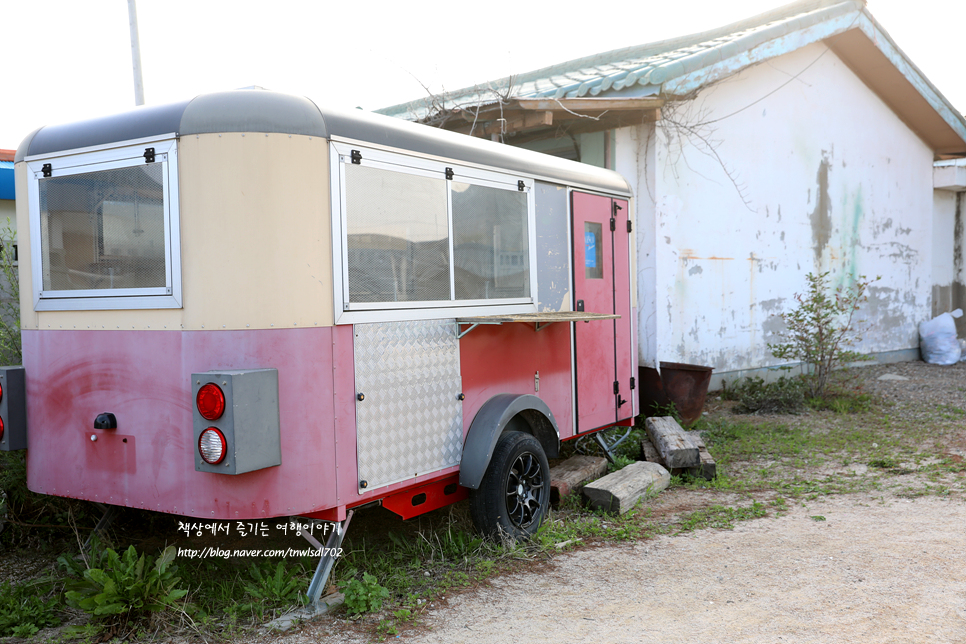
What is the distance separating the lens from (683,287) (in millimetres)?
8977

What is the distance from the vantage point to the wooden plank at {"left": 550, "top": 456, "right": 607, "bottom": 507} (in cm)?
545

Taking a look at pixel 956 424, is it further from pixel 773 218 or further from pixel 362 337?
pixel 362 337

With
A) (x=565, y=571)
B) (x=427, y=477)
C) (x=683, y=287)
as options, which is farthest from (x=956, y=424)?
(x=427, y=477)

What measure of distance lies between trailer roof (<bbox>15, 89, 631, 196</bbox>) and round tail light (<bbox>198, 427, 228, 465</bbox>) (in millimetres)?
1356

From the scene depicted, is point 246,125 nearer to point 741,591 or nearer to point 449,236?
point 449,236

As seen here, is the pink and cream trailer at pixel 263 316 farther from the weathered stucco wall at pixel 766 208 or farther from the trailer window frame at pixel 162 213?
the weathered stucco wall at pixel 766 208

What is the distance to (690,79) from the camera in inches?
319

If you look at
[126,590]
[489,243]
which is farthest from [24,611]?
[489,243]

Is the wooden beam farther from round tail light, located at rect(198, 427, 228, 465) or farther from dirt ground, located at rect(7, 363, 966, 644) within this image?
round tail light, located at rect(198, 427, 228, 465)

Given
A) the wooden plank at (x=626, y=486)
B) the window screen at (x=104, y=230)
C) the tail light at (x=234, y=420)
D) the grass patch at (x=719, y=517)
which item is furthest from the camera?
the wooden plank at (x=626, y=486)

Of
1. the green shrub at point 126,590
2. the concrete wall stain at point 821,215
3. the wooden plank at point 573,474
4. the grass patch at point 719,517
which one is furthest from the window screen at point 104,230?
the concrete wall stain at point 821,215

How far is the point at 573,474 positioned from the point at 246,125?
3.59 meters

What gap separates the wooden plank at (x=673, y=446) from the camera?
6105 millimetres

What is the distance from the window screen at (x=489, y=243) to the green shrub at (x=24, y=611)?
2625 mm
